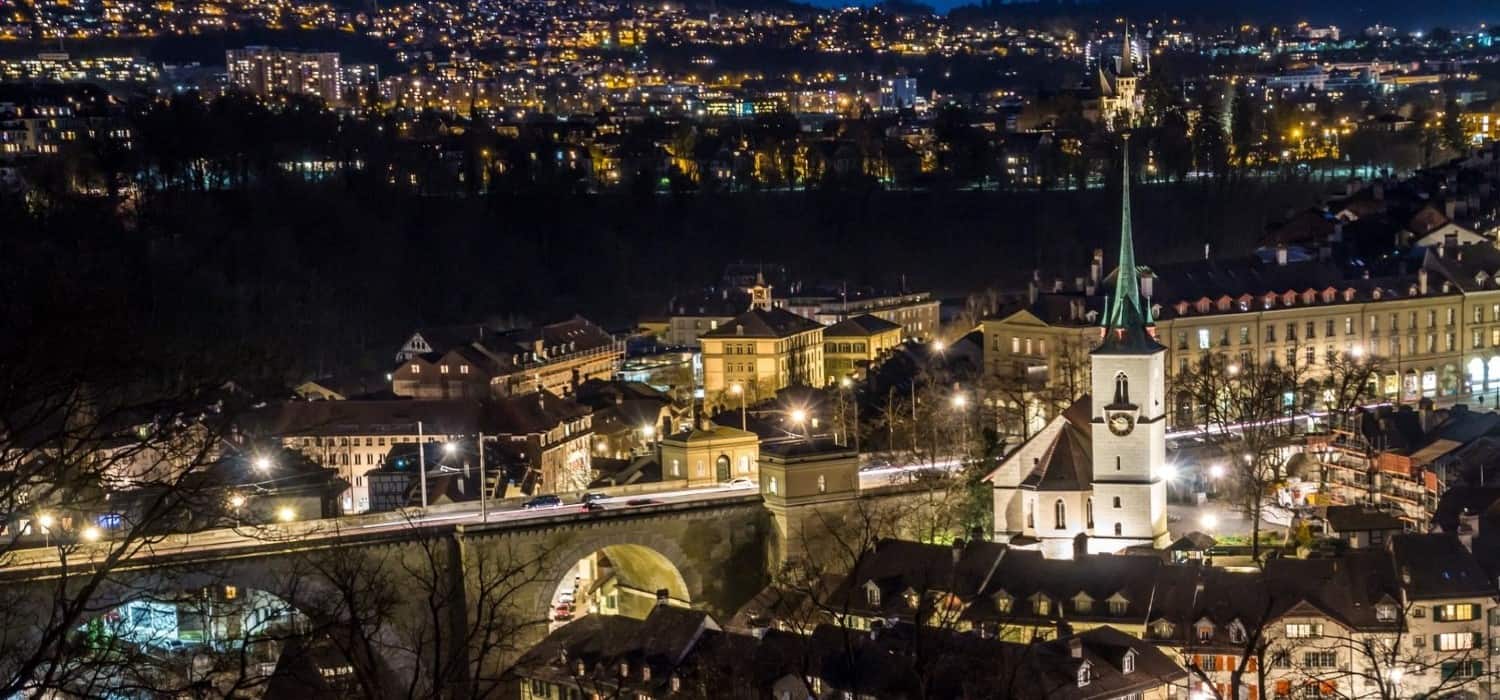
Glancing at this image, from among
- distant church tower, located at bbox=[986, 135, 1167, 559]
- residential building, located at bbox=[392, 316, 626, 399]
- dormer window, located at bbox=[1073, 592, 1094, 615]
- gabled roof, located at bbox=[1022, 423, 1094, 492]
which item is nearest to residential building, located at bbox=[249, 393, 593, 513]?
residential building, located at bbox=[392, 316, 626, 399]

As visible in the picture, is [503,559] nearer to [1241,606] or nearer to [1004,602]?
[1004,602]

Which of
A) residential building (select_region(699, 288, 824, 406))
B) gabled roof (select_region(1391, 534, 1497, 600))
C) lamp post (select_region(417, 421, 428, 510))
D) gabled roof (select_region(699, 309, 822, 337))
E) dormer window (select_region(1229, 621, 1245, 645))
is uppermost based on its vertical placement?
gabled roof (select_region(699, 309, 822, 337))

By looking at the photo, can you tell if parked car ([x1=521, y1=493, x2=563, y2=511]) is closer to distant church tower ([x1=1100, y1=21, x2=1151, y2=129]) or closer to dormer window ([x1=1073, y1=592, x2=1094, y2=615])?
dormer window ([x1=1073, y1=592, x2=1094, y2=615])

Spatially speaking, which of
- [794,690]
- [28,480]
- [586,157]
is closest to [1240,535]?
[794,690]

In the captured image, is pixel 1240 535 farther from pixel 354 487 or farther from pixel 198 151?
pixel 198 151

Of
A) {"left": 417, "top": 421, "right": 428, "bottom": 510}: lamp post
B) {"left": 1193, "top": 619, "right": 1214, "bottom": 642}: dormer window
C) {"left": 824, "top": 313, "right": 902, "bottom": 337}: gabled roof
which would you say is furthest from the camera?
{"left": 824, "top": 313, "right": 902, "bottom": 337}: gabled roof

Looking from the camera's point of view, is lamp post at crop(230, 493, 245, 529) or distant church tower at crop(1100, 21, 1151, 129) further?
distant church tower at crop(1100, 21, 1151, 129)

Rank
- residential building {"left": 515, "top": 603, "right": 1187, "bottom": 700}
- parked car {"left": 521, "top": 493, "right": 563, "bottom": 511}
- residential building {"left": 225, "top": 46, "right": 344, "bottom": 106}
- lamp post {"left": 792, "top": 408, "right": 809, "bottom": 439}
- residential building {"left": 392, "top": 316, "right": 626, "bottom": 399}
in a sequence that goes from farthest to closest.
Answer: residential building {"left": 225, "top": 46, "right": 344, "bottom": 106} < residential building {"left": 392, "top": 316, "right": 626, "bottom": 399} < lamp post {"left": 792, "top": 408, "right": 809, "bottom": 439} < parked car {"left": 521, "top": 493, "right": 563, "bottom": 511} < residential building {"left": 515, "top": 603, "right": 1187, "bottom": 700}
